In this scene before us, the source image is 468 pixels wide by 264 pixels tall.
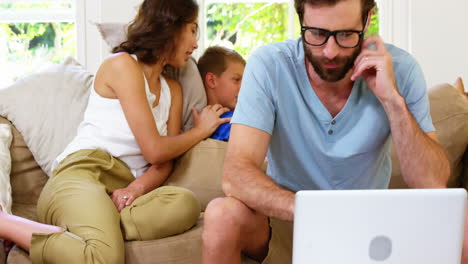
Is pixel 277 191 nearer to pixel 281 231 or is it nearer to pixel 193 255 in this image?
pixel 281 231

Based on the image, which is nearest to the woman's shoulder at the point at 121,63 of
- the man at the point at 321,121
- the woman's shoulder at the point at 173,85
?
the woman's shoulder at the point at 173,85

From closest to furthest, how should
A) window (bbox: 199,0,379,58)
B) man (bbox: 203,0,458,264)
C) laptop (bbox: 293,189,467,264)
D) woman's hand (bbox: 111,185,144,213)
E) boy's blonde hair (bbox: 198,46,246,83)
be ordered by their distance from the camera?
A: laptop (bbox: 293,189,467,264) < man (bbox: 203,0,458,264) < woman's hand (bbox: 111,185,144,213) < boy's blonde hair (bbox: 198,46,246,83) < window (bbox: 199,0,379,58)

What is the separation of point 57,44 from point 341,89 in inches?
77.3

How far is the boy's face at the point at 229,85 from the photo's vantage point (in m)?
2.53

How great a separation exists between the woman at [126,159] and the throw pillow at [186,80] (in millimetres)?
37

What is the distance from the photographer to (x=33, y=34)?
11.0 feet

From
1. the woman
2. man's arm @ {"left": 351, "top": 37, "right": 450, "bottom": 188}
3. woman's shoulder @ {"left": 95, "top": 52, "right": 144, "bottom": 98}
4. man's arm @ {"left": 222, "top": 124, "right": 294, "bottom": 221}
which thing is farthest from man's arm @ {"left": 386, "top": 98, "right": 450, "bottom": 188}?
woman's shoulder @ {"left": 95, "top": 52, "right": 144, "bottom": 98}

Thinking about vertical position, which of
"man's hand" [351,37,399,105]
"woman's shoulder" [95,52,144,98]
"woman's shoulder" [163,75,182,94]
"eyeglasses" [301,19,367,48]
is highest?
"eyeglasses" [301,19,367,48]

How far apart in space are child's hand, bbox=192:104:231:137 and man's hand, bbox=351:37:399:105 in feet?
2.63

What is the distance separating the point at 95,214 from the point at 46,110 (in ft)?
2.14

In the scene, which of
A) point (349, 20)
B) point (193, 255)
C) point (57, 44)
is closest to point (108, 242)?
point (193, 255)

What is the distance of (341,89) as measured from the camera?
5.86ft

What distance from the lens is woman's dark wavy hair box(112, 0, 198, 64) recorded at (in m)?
2.33

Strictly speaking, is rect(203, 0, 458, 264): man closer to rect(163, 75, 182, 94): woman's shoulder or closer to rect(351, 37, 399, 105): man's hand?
rect(351, 37, 399, 105): man's hand
